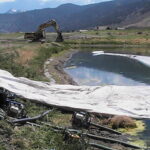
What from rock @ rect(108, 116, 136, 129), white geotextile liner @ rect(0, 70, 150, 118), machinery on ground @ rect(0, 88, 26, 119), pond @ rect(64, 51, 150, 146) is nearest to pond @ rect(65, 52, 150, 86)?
pond @ rect(64, 51, 150, 146)

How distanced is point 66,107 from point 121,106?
2.03 meters

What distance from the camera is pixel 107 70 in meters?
37.8

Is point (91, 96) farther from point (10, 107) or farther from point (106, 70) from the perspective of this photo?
point (106, 70)

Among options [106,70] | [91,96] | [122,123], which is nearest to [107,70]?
[106,70]

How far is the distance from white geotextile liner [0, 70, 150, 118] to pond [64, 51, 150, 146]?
402 inches

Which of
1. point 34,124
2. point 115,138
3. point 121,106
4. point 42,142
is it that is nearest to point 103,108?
point 121,106

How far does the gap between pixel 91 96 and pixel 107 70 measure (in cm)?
2039

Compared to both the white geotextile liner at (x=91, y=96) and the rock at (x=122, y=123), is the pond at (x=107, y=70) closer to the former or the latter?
the white geotextile liner at (x=91, y=96)

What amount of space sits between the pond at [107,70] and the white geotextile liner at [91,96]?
1021 centimetres

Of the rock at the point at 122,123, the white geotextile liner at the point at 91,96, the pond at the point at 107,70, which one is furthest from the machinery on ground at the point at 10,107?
the pond at the point at 107,70

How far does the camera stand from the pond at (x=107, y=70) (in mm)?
30356

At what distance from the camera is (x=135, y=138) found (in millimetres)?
13625

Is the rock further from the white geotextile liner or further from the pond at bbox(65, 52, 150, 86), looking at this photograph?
the pond at bbox(65, 52, 150, 86)

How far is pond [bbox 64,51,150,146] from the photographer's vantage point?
99.6 ft
